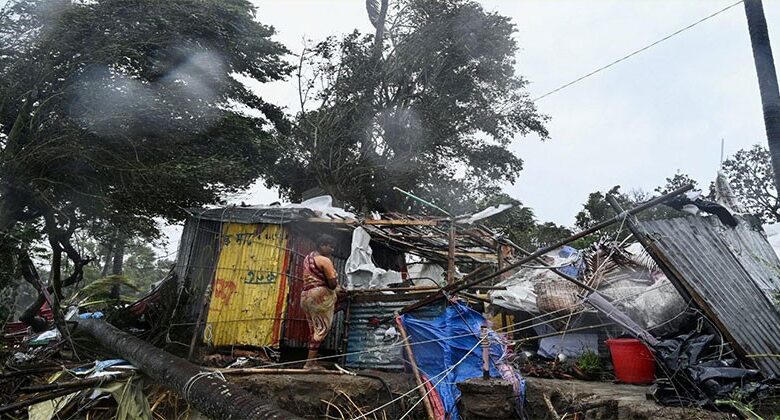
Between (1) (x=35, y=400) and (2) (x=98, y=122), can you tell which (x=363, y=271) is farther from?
(2) (x=98, y=122)

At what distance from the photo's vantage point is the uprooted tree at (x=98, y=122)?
1174 cm

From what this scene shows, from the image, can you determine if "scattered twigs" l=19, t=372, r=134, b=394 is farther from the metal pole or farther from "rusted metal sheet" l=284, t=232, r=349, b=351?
the metal pole

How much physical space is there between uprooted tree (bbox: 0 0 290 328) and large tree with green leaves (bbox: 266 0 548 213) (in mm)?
3821

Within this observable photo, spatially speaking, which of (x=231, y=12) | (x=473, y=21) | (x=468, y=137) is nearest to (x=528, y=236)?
(x=468, y=137)

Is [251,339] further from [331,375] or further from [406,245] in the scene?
[406,245]

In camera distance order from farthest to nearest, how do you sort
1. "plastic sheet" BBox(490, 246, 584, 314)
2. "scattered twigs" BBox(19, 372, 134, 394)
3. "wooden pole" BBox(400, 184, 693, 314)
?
"plastic sheet" BBox(490, 246, 584, 314)
"scattered twigs" BBox(19, 372, 134, 394)
"wooden pole" BBox(400, 184, 693, 314)

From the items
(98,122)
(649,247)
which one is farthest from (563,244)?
(98,122)

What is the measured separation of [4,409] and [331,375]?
11.8 feet

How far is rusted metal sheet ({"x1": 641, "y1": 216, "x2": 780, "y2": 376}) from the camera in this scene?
4.46m

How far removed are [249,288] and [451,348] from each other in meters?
4.01

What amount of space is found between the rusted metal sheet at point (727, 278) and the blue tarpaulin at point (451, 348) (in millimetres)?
2185

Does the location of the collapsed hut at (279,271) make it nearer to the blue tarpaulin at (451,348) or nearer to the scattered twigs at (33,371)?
the blue tarpaulin at (451,348)

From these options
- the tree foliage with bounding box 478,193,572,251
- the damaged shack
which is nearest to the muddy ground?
the damaged shack

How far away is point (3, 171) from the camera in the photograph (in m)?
11.0
